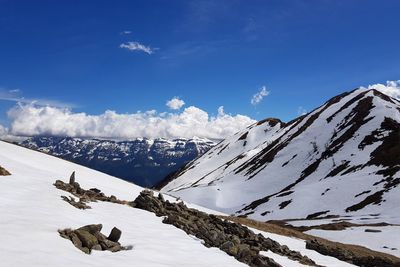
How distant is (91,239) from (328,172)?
11204 centimetres

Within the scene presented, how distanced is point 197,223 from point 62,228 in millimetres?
11384

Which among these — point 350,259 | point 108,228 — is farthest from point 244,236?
point 108,228

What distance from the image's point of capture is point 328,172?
119125 millimetres

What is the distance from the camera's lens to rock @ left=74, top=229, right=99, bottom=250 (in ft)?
48.3

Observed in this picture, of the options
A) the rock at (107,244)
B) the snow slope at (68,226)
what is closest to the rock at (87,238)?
the rock at (107,244)

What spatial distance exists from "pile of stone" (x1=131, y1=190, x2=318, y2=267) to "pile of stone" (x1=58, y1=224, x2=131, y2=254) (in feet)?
19.0

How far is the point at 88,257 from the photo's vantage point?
43.8 ft

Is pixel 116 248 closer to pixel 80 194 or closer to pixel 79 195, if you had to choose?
pixel 79 195

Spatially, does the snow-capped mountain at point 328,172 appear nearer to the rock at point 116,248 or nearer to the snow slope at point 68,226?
the snow slope at point 68,226

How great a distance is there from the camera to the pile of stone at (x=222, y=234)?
20016 mm

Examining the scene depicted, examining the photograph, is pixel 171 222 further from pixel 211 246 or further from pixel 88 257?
pixel 88 257

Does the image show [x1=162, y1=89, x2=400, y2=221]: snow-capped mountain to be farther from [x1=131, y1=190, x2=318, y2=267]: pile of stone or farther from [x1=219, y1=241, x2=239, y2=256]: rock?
[x1=219, y1=241, x2=239, y2=256]: rock

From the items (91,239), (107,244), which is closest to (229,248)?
(107,244)

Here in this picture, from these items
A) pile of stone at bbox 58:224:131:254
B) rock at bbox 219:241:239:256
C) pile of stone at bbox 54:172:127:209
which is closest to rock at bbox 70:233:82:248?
pile of stone at bbox 58:224:131:254
